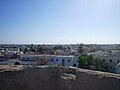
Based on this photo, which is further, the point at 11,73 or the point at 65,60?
the point at 65,60

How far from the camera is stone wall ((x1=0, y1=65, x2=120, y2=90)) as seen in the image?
5.68 m

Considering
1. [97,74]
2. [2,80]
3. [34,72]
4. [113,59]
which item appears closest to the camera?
[97,74]

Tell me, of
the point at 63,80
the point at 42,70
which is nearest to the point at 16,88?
→ the point at 42,70

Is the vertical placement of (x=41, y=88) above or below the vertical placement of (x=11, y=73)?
below

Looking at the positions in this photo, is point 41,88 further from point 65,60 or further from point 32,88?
point 65,60

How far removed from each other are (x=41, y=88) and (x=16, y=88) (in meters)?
0.78

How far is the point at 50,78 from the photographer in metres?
6.30

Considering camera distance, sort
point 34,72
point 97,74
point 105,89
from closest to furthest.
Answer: point 105,89, point 97,74, point 34,72

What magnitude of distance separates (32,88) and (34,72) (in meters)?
0.54

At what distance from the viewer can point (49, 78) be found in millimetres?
6293

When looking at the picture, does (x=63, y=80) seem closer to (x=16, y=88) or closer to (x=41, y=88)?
(x=41, y=88)

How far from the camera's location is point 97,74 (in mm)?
5590

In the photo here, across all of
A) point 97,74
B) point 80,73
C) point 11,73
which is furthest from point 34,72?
point 97,74

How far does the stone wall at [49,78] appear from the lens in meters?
5.68
